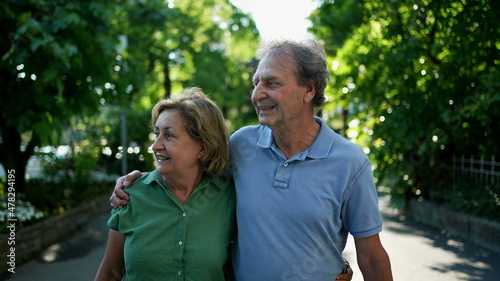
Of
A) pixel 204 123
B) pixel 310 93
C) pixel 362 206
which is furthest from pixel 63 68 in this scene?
pixel 362 206

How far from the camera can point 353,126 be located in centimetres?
1012

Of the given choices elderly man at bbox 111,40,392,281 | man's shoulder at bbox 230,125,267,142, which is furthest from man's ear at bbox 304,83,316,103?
man's shoulder at bbox 230,125,267,142

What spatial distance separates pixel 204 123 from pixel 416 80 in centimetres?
672

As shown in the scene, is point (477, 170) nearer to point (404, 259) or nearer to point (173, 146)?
point (404, 259)

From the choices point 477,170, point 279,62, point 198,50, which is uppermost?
point 198,50

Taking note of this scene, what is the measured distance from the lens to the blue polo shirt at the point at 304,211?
7.47ft

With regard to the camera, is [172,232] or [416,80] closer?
[172,232]

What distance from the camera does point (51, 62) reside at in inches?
251

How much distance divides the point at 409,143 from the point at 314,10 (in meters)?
3.91

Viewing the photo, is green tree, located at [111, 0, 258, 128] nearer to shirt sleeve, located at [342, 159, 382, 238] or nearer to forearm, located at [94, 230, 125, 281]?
forearm, located at [94, 230, 125, 281]

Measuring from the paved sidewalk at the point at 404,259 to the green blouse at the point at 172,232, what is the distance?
11.7 feet

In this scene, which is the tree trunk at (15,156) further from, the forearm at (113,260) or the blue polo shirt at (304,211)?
the blue polo shirt at (304,211)

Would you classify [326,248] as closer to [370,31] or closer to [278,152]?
[278,152]

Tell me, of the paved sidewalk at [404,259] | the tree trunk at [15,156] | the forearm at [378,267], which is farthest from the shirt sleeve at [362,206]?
the tree trunk at [15,156]
